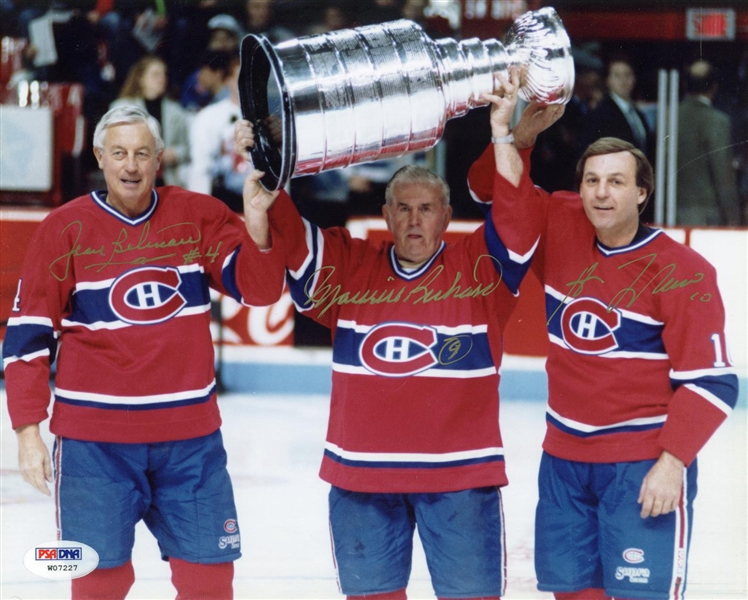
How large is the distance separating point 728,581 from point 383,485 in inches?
44.1

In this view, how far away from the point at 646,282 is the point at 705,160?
2.21 metres

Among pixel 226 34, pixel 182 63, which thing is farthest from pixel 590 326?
pixel 182 63

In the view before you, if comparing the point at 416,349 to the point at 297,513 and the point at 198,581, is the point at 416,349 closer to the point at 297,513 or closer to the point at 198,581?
the point at 198,581

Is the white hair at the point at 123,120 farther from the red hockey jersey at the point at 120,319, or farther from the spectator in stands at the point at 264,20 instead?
the spectator in stands at the point at 264,20

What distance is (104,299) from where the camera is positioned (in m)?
2.25

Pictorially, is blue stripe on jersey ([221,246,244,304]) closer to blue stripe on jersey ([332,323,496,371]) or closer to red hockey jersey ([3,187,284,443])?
red hockey jersey ([3,187,284,443])

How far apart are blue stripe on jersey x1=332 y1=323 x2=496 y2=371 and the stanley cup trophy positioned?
1.22ft

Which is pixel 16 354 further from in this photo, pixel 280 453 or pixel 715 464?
pixel 715 464

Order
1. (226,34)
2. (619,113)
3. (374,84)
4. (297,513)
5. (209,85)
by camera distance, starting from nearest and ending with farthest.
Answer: (374,84) < (619,113) < (297,513) < (226,34) < (209,85)

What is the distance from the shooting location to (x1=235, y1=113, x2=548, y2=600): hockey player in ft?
7.02

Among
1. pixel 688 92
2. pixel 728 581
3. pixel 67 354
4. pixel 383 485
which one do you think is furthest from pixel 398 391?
pixel 688 92

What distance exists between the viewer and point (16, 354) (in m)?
2.24

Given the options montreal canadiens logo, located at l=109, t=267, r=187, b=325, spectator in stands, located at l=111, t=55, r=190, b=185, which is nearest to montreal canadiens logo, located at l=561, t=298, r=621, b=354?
→ montreal canadiens logo, located at l=109, t=267, r=187, b=325

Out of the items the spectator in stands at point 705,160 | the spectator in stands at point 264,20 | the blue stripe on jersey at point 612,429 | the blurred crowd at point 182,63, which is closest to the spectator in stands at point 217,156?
the blurred crowd at point 182,63
